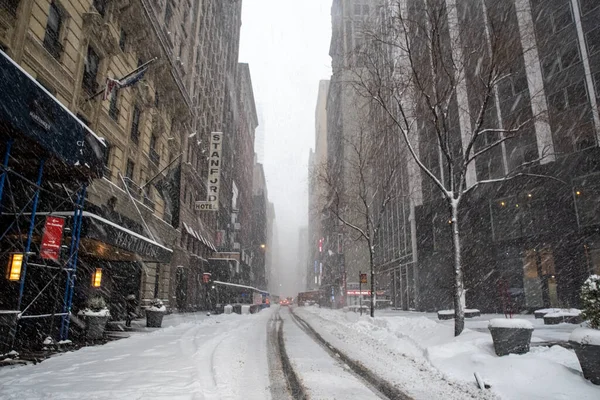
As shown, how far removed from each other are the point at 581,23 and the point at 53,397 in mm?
29697

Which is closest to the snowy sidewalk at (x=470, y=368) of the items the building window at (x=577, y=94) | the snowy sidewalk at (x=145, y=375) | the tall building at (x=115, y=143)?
the snowy sidewalk at (x=145, y=375)

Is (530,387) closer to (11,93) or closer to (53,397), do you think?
(53,397)

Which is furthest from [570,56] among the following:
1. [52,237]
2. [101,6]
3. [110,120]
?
[52,237]

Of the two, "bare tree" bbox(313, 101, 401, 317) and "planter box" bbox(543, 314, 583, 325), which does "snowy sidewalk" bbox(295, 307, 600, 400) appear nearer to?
"bare tree" bbox(313, 101, 401, 317)

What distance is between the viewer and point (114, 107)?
1925 centimetres

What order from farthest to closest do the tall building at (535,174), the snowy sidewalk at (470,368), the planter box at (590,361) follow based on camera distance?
the tall building at (535,174) < the planter box at (590,361) < the snowy sidewalk at (470,368)

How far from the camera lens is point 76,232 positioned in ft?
34.0

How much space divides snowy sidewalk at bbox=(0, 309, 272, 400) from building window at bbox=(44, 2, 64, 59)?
11179 millimetres

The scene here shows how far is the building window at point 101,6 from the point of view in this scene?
57.9 feet

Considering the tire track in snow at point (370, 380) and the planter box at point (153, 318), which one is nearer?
the tire track in snow at point (370, 380)

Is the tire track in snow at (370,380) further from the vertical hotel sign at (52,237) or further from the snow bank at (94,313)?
the vertical hotel sign at (52,237)

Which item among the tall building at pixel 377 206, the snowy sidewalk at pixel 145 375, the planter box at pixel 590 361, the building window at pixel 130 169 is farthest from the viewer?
the tall building at pixel 377 206

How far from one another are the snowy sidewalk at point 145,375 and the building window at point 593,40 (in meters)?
24.9

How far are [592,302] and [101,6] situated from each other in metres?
21.9
